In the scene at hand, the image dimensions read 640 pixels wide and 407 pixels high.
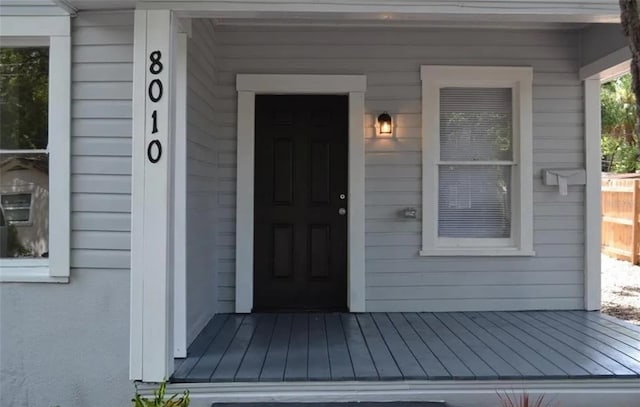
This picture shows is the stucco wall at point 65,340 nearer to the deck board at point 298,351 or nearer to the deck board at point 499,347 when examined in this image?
the deck board at point 298,351

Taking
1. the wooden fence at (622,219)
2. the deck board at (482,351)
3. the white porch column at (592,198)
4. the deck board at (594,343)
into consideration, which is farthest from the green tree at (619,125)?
the deck board at (482,351)

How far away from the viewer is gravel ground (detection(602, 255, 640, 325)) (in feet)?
18.9

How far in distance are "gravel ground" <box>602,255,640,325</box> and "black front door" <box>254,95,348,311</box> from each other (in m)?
3.04

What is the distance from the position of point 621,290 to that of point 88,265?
6.55 meters

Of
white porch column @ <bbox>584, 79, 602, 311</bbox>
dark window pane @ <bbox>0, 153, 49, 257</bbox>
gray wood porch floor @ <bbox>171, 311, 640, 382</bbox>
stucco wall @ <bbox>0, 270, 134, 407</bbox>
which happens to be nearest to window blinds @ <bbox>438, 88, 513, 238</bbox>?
white porch column @ <bbox>584, 79, 602, 311</bbox>

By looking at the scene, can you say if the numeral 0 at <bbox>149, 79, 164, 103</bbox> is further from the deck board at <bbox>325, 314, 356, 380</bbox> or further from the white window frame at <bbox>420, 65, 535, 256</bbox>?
the white window frame at <bbox>420, 65, 535, 256</bbox>

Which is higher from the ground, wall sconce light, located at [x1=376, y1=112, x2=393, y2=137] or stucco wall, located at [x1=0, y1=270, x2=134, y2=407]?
wall sconce light, located at [x1=376, y1=112, x2=393, y2=137]

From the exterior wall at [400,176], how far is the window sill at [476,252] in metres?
0.06

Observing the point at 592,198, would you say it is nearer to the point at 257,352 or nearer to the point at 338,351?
the point at 338,351

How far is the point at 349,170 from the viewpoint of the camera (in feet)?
16.1

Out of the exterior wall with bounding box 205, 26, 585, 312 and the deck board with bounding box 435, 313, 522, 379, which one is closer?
the deck board with bounding box 435, 313, 522, 379

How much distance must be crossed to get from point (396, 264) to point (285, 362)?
71.1 inches

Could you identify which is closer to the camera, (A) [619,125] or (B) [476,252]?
(B) [476,252]

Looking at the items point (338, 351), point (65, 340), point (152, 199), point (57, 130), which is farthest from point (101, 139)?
point (338, 351)
